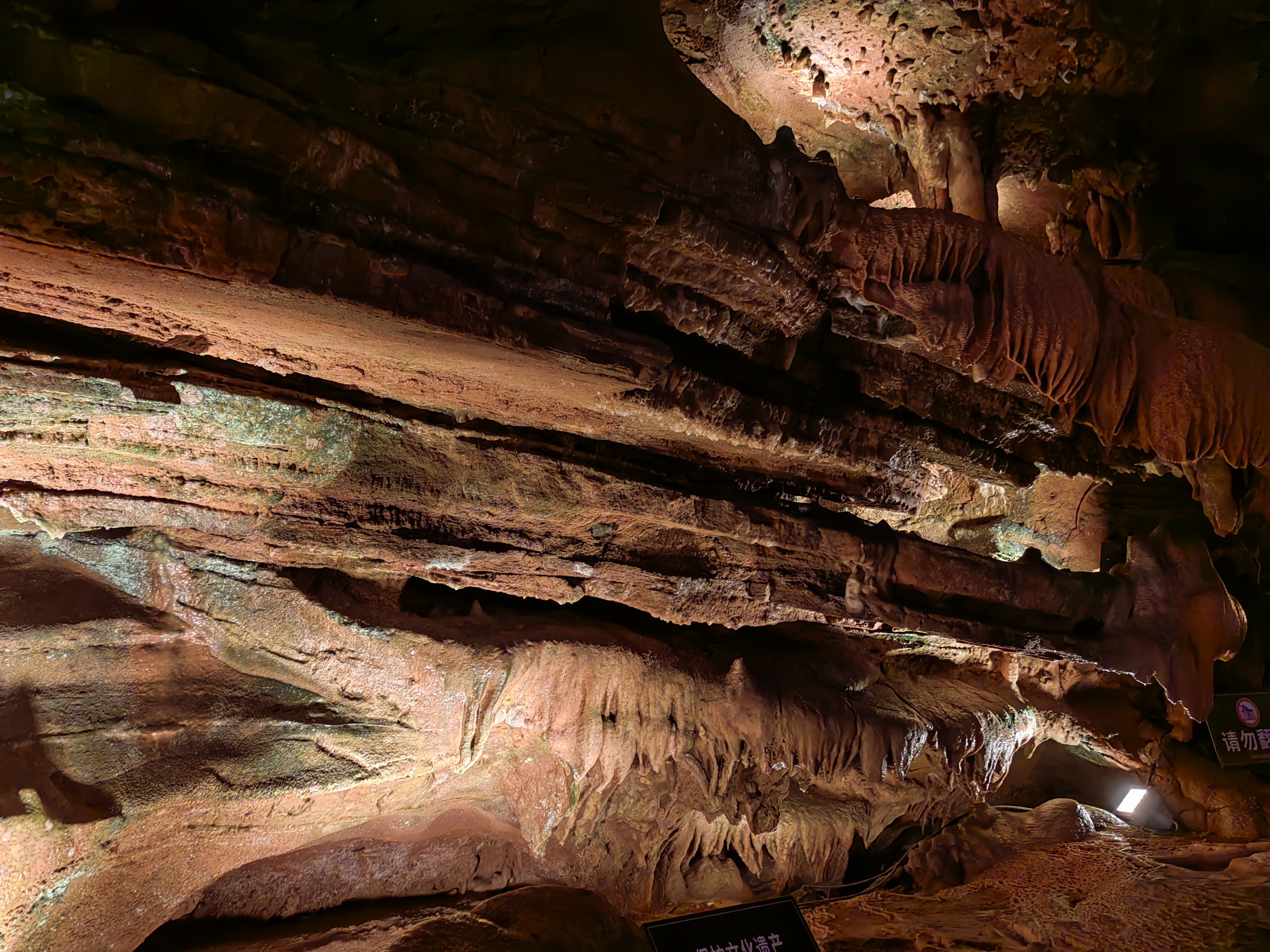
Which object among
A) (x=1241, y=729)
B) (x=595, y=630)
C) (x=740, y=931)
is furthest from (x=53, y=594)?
(x=1241, y=729)

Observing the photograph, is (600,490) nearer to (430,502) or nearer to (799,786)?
(430,502)

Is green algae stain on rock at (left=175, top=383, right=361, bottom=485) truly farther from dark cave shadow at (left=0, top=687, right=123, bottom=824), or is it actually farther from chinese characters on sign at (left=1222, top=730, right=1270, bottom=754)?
chinese characters on sign at (left=1222, top=730, right=1270, bottom=754)

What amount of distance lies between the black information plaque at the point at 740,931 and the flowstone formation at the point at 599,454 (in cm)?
64

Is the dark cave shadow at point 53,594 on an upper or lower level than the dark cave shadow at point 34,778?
upper

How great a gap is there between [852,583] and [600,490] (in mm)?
1673

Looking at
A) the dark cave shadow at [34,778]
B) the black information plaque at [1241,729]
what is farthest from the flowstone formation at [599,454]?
the black information plaque at [1241,729]

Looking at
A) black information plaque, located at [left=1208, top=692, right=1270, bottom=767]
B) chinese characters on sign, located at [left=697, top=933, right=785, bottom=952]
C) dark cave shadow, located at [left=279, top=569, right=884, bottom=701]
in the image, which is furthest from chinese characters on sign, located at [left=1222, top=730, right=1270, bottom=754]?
chinese characters on sign, located at [left=697, top=933, right=785, bottom=952]

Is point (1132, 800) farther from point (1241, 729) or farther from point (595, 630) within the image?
point (595, 630)

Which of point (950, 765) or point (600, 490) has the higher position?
point (600, 490)

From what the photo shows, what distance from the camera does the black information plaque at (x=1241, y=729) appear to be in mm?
5535

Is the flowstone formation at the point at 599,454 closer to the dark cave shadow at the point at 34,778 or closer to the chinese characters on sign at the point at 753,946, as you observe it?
the dark cave shadow at the point at 34,778

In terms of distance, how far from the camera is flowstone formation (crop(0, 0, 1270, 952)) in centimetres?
219

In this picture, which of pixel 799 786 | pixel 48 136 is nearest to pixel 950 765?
pixel 799 786

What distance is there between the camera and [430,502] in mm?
3426
